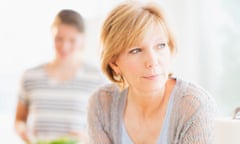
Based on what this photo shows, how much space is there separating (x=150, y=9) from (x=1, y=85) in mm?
1946

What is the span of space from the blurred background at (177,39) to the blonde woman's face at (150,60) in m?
1.57

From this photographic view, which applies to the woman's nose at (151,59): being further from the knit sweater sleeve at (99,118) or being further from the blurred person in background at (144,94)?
the knit sweater sleeve at (99,118)

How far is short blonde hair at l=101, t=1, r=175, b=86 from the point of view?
1223 millimetres

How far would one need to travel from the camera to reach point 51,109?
2312mm

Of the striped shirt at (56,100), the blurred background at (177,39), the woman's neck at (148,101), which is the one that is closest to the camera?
the woman's neck at (148,101)

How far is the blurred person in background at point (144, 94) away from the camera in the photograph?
123 centimetres

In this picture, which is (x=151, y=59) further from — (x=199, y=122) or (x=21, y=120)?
(x=21, y=120)

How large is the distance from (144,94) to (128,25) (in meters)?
0.21

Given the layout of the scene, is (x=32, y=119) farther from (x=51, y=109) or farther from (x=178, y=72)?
(x=178, y=72)

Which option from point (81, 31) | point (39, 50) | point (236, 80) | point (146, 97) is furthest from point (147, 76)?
point (39, 50)

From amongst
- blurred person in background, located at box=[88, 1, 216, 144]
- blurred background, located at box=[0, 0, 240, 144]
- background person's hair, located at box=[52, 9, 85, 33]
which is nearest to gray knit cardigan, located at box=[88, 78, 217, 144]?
blurred person in background, located at box=[88, 1, 216, 144]

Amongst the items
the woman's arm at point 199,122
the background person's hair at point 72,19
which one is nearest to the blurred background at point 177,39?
the background person's hair at point 72,19

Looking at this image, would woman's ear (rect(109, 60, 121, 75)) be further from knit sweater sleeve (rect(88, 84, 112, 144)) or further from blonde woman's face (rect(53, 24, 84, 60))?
blonde woman's face (rect(53, 24, 84, 60))

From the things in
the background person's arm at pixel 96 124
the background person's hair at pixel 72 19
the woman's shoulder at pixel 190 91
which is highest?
the background person's hair at pixel 72 19
